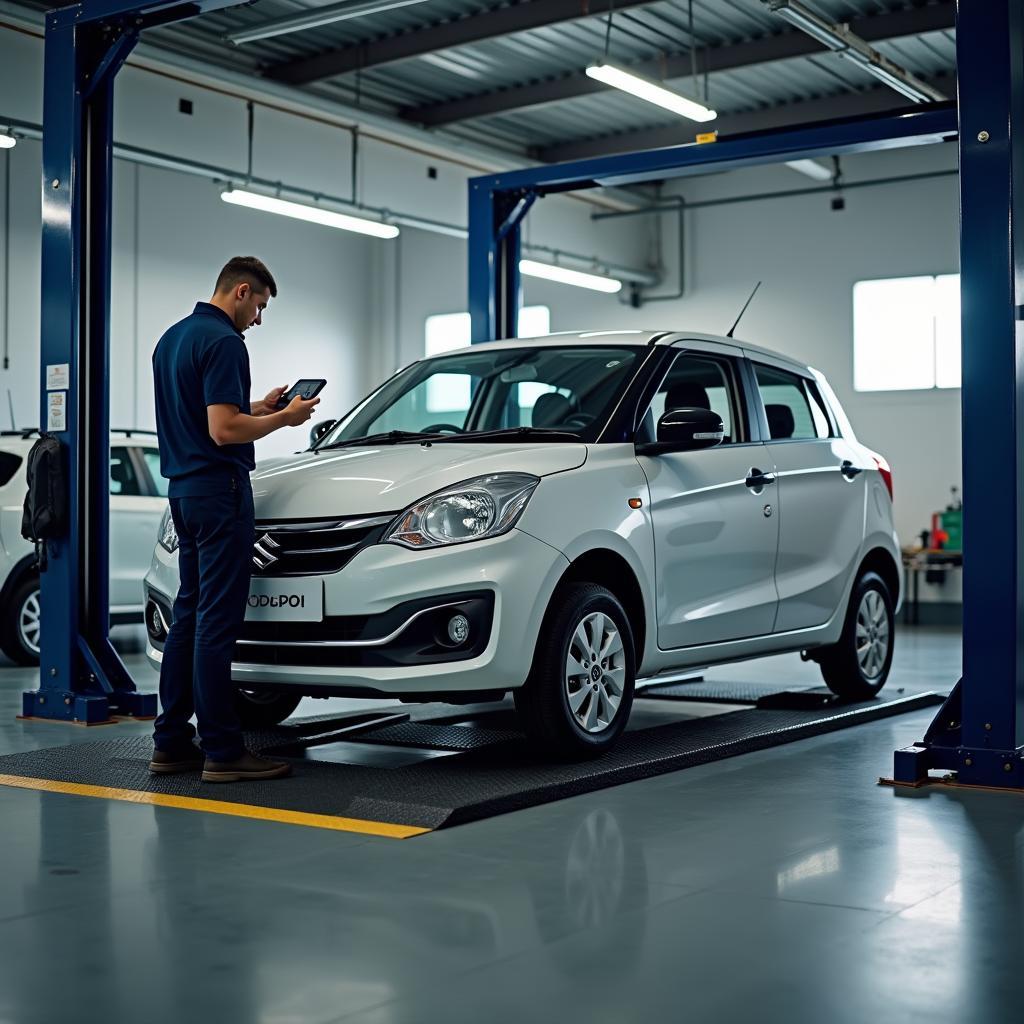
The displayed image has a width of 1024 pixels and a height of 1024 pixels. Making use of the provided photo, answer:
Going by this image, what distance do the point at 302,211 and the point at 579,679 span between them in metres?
9.50

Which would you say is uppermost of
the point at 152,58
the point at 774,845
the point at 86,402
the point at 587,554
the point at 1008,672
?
the point at 152,58

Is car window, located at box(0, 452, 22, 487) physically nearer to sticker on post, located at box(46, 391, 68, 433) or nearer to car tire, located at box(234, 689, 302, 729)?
sticker on post, located at box(46, 391, 68, 433)

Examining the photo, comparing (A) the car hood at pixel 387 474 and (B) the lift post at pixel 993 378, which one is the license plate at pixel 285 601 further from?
(B) the lift post at pixel 993 378

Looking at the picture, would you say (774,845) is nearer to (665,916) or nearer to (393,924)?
(665,916)

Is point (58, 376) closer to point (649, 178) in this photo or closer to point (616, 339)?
point (616, 339)

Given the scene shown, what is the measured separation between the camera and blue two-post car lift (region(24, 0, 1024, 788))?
16.0 ft

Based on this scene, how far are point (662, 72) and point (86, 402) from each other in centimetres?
820

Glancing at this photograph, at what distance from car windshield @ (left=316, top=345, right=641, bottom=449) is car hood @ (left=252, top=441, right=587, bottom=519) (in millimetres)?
313

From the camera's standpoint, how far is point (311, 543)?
5027 mm

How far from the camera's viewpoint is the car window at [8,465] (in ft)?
31.0

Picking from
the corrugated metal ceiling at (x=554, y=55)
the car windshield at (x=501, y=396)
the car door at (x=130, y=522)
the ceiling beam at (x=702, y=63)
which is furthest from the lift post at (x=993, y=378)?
the corrugated metal ceiling at (x=554, y=55)

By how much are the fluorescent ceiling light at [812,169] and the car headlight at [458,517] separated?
11307mm

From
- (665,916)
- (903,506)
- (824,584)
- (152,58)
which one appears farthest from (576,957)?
(903,506)

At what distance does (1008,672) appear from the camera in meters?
4.86
